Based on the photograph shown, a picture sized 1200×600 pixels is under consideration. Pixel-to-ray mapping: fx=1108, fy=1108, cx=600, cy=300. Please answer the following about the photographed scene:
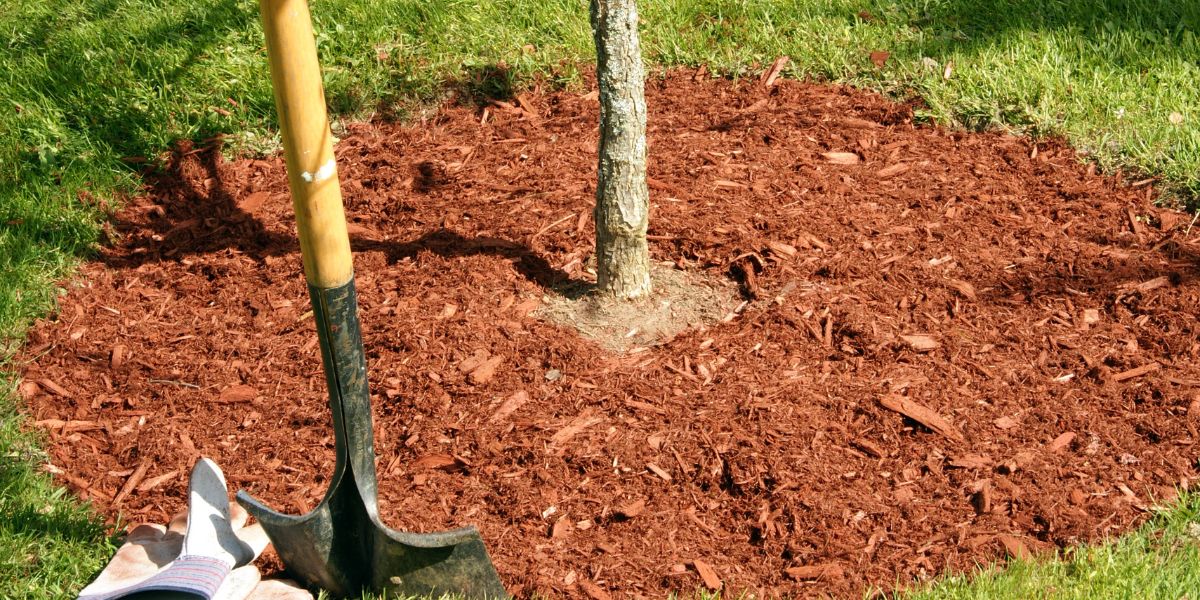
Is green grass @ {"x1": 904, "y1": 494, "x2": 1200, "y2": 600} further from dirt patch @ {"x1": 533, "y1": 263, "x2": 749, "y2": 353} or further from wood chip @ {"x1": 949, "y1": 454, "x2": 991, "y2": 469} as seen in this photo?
dirt patch @ {"x1": 533, "y1": 263, "x2": 749, "y2": 353}

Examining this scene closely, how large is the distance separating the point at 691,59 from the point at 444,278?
194 centimetres

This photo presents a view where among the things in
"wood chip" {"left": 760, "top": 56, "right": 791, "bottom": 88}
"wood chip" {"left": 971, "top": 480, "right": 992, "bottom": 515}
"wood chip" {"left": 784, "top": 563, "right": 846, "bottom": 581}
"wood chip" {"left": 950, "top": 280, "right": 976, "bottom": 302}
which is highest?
"wood chip" {"left": 760, "top": 56, "right": 791, "bottom": 88}

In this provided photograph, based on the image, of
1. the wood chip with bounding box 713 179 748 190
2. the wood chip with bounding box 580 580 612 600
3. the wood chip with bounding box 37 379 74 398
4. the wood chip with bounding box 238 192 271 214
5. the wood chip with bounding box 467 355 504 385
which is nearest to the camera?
the wood chip with bounding box 580 580 612 600

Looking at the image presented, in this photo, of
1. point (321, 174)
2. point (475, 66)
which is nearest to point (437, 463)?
point (321, 174)

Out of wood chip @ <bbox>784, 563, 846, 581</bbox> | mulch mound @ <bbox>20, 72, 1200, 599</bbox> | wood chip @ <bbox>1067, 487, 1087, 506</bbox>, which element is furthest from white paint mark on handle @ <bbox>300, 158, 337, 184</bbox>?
wood chip @ <bbox>1067, 487, 1087, 506</bbox>

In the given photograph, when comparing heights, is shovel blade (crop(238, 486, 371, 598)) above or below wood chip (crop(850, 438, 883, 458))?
above

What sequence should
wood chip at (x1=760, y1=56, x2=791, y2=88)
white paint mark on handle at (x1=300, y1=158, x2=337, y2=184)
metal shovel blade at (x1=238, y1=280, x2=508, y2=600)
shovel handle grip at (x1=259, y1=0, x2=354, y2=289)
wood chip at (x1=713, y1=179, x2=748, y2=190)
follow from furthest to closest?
1. wood chip at (x1=760, y1=56, x2=791, y2=88)
2. wood chip at (x1=713, y1=179, x2=748, y2=190)
3. metal shovel blade at (x1=238, y1=280, x2=508, y2=600)
4. white paint mark on handle at (x1=300, y1=158, x2=337, y2=184)
5. shovel handle grip at (x1=259, y1=0, x2=354, y2=289)

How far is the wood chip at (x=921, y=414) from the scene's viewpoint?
10.9 ft

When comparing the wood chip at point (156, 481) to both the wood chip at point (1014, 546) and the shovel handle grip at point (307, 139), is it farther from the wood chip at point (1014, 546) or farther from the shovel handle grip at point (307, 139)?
the wood chip at point (1014, 546)

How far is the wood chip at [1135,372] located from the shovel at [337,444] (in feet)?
6.71

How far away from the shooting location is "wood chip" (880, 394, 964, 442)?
331 cm

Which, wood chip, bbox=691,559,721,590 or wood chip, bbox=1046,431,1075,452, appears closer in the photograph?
wood chip, bbox=691,559,721,590

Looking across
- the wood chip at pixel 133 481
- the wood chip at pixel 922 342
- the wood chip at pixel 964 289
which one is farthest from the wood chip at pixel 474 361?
the wood chip at pixel 964 289

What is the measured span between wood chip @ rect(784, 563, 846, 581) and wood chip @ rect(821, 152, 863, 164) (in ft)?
6.76
